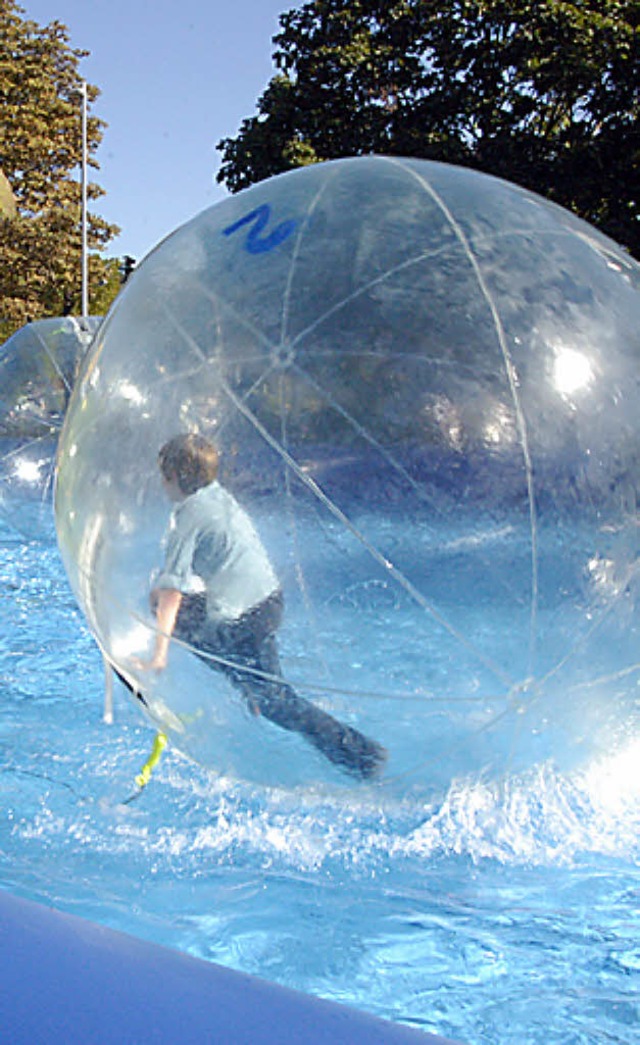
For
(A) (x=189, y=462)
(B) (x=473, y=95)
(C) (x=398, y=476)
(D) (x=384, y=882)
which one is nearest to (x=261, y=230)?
(A) (x=189, y=462)

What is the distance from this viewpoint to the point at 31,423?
30.0 feet

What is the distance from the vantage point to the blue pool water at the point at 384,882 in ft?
8.96

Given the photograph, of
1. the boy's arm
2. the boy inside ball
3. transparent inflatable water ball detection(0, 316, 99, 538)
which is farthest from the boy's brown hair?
transparent inflatable water ball detection(0, 316, 99, 538)

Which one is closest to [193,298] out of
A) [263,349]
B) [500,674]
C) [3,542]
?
[263,349]

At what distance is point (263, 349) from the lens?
9.84 feet

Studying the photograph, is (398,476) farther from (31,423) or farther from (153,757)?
(31,423)

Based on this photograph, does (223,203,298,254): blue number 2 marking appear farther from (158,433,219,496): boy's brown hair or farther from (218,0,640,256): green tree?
(218,0,640,256): green tree

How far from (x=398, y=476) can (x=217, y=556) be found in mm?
530

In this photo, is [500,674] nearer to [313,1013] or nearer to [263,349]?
[263,349]

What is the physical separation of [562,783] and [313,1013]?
180cm

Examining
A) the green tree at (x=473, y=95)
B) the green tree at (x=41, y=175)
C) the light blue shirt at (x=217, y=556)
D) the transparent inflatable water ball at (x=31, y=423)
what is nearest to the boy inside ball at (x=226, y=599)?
the light blue shirt at (x=217, y=556)

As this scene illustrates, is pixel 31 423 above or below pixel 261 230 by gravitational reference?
below

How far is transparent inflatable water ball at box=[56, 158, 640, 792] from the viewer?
2902 mm

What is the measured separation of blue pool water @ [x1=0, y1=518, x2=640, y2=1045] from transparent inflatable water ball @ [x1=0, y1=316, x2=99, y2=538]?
5.33 m
